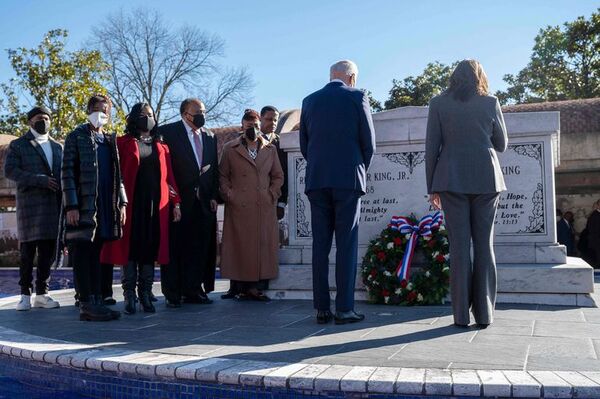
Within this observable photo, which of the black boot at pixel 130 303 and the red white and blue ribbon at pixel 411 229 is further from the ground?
the red white and blue ribbon at pixel 411 229

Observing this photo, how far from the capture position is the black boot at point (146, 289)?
21.4 ft

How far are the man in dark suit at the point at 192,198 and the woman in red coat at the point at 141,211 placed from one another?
406 millimetres

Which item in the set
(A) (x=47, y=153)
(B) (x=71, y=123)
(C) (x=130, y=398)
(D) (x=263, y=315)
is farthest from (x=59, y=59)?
(C) (x=130, y=398)

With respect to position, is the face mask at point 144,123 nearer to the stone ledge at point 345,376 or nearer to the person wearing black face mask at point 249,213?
the person wearing black face mask at point 249,213

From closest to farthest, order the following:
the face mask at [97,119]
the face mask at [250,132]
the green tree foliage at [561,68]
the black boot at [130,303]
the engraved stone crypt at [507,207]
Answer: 1. the face mask at [97,119]
2. the black boot at [130,303]
3. the engraved stone crypt at [507,207]
4. the face mask at [250,132]
5. the green tree foliage at [561,68]

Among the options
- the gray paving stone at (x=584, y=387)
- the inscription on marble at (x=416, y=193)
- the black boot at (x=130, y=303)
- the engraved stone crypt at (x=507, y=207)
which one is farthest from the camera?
the inscription on marble at (x=416, y=193)

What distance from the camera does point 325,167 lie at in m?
5.43

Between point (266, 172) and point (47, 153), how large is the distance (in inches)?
90.0

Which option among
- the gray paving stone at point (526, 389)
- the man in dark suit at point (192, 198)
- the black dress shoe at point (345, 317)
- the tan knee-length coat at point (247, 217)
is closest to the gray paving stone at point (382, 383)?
the gray paving stone at point (526, 389)

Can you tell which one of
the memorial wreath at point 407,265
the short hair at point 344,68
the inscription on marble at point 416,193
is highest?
the short hair at point 344,68

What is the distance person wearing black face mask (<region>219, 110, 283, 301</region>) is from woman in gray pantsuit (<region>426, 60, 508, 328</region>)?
102 inches

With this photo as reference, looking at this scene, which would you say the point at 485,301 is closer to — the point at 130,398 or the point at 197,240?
the point at 130,398

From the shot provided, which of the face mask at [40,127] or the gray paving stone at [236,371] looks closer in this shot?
the gray paving stone at [236,371]

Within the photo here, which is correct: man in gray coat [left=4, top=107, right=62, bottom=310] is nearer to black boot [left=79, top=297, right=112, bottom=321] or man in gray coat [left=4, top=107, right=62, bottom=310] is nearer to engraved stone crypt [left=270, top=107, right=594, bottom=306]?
black boot [left=79, top=297, right=112, bottom=321]
